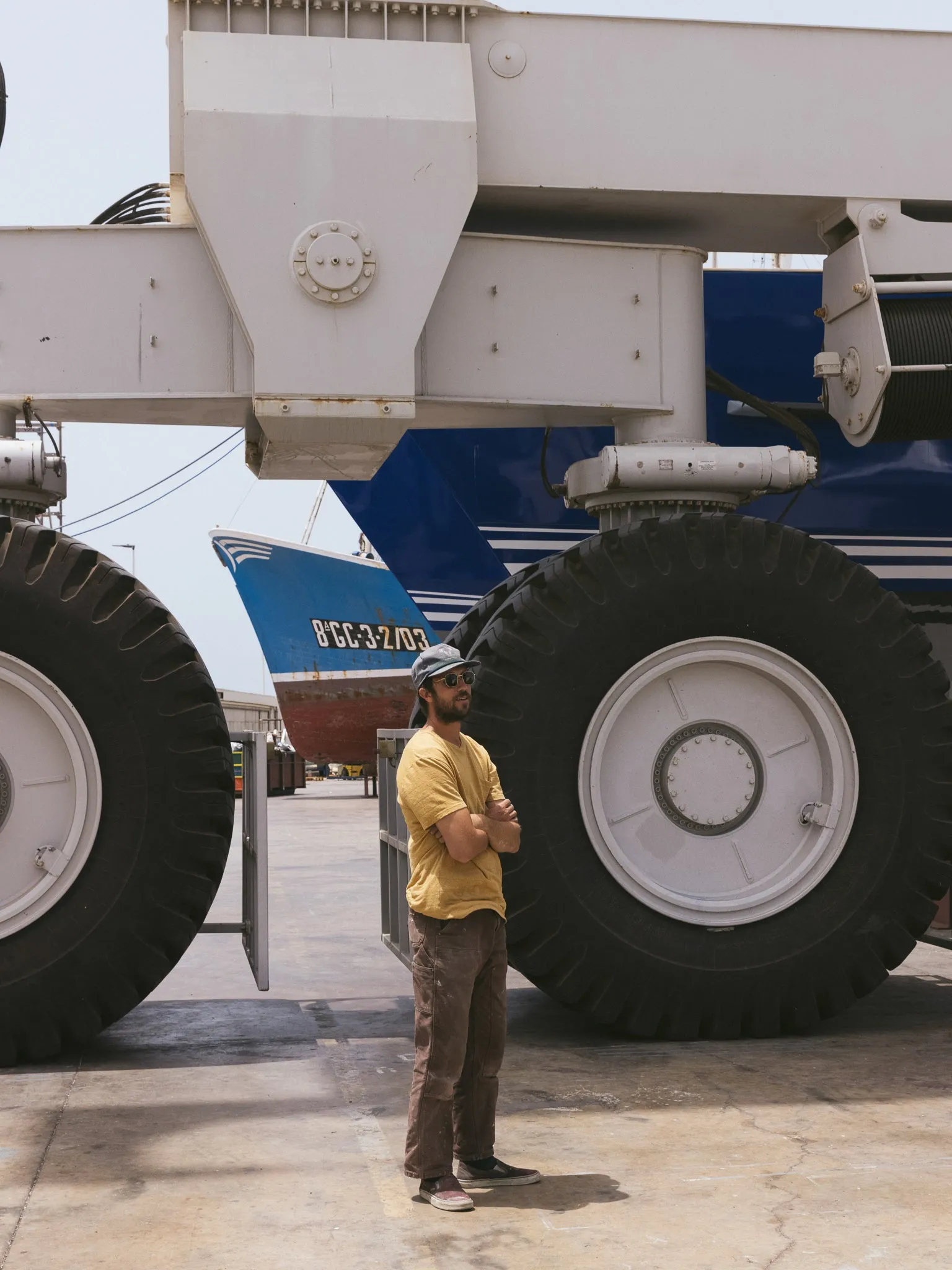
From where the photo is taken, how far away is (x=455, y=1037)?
3832 millimetres

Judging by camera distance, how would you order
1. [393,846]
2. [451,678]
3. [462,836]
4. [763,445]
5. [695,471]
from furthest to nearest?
[763,445] < [393,846] < [695,471] < [451,678] < [462,836]

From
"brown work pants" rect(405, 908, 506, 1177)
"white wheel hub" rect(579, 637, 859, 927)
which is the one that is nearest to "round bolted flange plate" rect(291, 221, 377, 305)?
"white wheel hub" rect(579, 637, 859, 927)

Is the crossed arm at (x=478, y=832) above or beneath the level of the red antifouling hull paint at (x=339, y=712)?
above

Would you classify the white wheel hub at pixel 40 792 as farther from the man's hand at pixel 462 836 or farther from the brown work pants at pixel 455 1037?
the man's hand at pixel 462 836

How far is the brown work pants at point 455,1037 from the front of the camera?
379cm

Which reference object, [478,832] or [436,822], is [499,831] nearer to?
[478,832]

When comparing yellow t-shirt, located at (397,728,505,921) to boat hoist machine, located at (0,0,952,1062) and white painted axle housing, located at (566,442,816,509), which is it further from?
white painted axle housing, located at (566,442,816,509)

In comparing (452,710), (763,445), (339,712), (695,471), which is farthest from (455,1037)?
(339,712)

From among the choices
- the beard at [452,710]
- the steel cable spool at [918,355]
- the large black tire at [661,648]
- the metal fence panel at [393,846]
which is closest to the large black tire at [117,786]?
the metal fence panel at [393,846]

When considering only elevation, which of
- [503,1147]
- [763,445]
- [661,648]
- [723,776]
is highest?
[763,445]

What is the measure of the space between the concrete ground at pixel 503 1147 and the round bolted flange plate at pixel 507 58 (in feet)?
12.5

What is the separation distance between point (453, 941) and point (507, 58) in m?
3.78

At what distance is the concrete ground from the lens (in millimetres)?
3412

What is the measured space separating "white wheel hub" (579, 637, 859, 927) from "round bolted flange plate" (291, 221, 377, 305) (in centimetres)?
183
